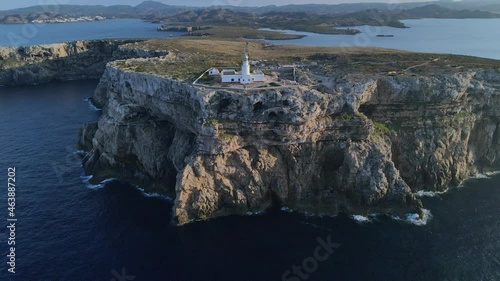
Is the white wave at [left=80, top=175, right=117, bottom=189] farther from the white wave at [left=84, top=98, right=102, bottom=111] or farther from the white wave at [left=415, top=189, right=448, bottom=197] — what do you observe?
the white wave at [left=415, top=189, right=448, bottom=197]

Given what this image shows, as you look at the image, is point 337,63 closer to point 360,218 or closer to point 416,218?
point 360,218

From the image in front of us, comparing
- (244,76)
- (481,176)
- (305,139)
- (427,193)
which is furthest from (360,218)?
(244,76)

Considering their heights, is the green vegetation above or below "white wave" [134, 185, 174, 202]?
above

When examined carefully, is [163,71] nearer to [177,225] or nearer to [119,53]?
[177,225]

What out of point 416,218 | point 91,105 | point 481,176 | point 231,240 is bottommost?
point 231,240

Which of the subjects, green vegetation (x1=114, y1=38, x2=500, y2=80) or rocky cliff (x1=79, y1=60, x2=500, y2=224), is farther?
green vegetation (x1=114, y1=38, x2=500, y2=80)

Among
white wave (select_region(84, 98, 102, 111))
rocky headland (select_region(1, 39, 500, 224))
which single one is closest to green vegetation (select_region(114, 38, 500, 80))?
rocky headland (select_region(1, 39, 500, 224))

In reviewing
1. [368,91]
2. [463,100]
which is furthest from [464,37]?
[368,91]
